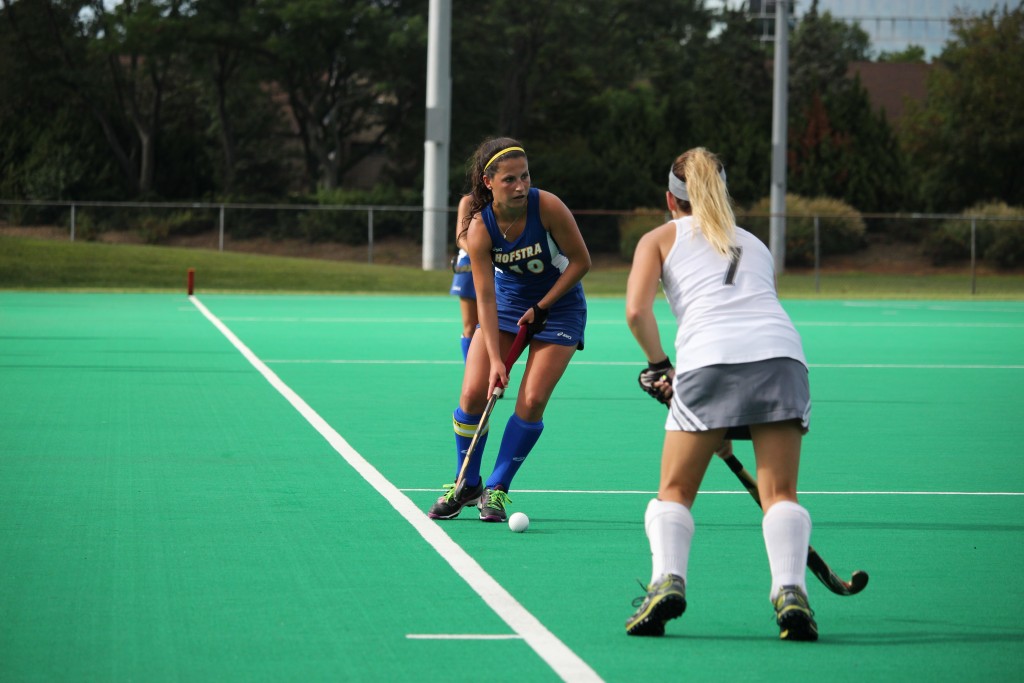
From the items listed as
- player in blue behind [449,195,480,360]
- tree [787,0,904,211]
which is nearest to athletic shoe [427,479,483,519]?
player in blue behind [449,195,480,360]

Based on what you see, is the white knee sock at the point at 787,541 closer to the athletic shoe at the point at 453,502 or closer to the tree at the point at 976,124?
the athletic shoe at the point at 453,502

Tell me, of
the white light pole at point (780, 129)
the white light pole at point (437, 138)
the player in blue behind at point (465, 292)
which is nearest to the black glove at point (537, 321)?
the player in blue behind at point (465, 292)

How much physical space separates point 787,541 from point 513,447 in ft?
9.18

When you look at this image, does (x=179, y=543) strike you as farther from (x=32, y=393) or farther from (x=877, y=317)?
(x=877, y=317)

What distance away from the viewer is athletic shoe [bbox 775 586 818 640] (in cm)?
540

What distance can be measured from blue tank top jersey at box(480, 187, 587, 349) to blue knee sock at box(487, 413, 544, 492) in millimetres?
453

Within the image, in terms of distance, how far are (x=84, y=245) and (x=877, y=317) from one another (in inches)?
785

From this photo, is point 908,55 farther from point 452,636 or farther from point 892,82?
point 452,636

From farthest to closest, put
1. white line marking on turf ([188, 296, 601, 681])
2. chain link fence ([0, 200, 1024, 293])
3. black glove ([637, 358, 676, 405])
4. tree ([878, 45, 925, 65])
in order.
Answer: tree ([878, 45, 925, 65]) < chain link fence ([0, 200, 1024, 293]) < black glove ([637, 358, 676, 405]) < white line marking on turf ([188, 296, 601, 681])

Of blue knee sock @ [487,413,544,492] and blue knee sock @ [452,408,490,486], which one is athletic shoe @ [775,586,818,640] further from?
blue knee sock @ [452,408,490,486]

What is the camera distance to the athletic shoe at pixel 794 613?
5402 millimetres

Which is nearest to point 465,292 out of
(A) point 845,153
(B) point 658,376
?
(B) point 658,376

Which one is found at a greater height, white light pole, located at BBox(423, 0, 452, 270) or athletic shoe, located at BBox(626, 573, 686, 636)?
white light pole, located at BBox(423, 0, 452, 270)

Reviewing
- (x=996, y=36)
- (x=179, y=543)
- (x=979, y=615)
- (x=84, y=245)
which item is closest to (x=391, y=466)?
(x=179, y=543)
